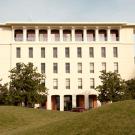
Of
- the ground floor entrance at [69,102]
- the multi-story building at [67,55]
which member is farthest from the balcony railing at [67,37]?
the ground floor entrance at [69,102]

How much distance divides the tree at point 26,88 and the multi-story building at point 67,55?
19.2m

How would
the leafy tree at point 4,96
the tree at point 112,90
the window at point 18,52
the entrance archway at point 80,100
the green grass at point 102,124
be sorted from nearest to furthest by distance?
the green grass at point 102,124, the leafy tree at point 4,96, the tree at point 112,90, the window at point 18,52, the entrance archway at point 80,100

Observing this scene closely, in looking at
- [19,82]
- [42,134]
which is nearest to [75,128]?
[42,134]

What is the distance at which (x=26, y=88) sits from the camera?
58188 millimetres

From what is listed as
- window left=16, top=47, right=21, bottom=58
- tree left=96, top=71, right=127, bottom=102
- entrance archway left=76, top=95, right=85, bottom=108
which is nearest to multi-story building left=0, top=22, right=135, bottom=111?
window left=16, top=47, right=21, bottom=58

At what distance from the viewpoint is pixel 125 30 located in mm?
81812

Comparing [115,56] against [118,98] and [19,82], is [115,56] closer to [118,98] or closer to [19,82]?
[118,98]

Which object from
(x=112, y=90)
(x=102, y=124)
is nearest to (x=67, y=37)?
(x=112, y=90)

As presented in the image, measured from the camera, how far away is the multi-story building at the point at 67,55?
78375mm

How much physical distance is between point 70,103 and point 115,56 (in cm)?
1296

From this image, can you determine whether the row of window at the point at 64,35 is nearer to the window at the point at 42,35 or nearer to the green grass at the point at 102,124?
the window at the point at 42,35

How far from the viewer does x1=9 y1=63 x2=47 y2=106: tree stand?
57.4 meters

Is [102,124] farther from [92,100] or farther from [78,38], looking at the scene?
[78,38]

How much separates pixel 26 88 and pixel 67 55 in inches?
888
